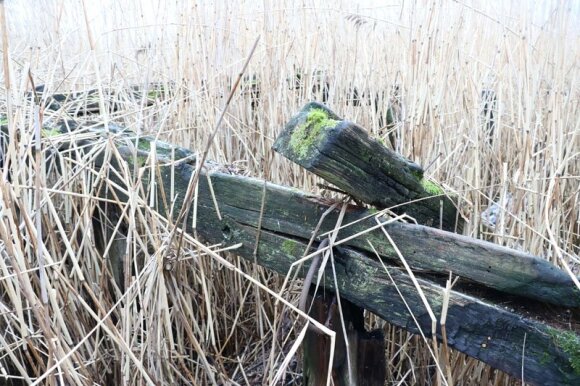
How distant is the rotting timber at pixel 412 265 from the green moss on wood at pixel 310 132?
12 centimetres

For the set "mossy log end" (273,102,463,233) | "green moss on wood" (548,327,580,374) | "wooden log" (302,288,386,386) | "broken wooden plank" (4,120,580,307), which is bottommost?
"wooden log" (302,288,386,386)

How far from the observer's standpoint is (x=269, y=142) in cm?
182

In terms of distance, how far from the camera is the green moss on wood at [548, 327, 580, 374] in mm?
749

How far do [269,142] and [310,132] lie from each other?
2.82 feet

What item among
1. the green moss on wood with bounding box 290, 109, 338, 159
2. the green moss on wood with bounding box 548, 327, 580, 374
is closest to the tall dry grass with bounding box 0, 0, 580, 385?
the green moss on wood with bounding box 290, 109, 338, 159

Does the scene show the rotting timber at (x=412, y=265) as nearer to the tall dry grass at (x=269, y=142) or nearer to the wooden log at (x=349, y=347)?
the wooden log at (x=349, y=347)

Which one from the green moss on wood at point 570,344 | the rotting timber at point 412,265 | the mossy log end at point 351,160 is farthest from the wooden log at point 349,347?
the green moss on wood at point 570,344

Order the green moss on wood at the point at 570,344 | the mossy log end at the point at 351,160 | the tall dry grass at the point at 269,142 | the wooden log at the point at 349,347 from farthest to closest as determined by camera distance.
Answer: the tall dry grass at the point at 269,142, the wooden log at the point at 349,347, the mossy log end at the point at 351,160, the green moss on wood at the point at 570,344

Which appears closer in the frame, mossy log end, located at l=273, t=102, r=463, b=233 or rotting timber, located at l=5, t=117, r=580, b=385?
rotting timber, located at l=5, t=117, r=580, b=385

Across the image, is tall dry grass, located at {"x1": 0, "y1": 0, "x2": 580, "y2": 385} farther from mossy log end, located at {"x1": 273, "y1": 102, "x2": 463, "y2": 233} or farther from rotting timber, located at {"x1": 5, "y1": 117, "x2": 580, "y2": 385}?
mossy log end, located at {"x1": 273, "y1": 102, "x2": 463, "y2": 233}

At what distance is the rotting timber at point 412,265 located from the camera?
0.79 meters

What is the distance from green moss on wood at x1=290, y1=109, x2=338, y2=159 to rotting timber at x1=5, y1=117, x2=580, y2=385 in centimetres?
12

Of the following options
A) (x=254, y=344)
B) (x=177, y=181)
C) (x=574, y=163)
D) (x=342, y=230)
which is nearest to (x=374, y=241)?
(x=342, y=230)

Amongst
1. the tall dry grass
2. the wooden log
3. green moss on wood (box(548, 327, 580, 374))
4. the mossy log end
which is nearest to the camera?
green moss on wood (box(548, 327, 580, 374))
